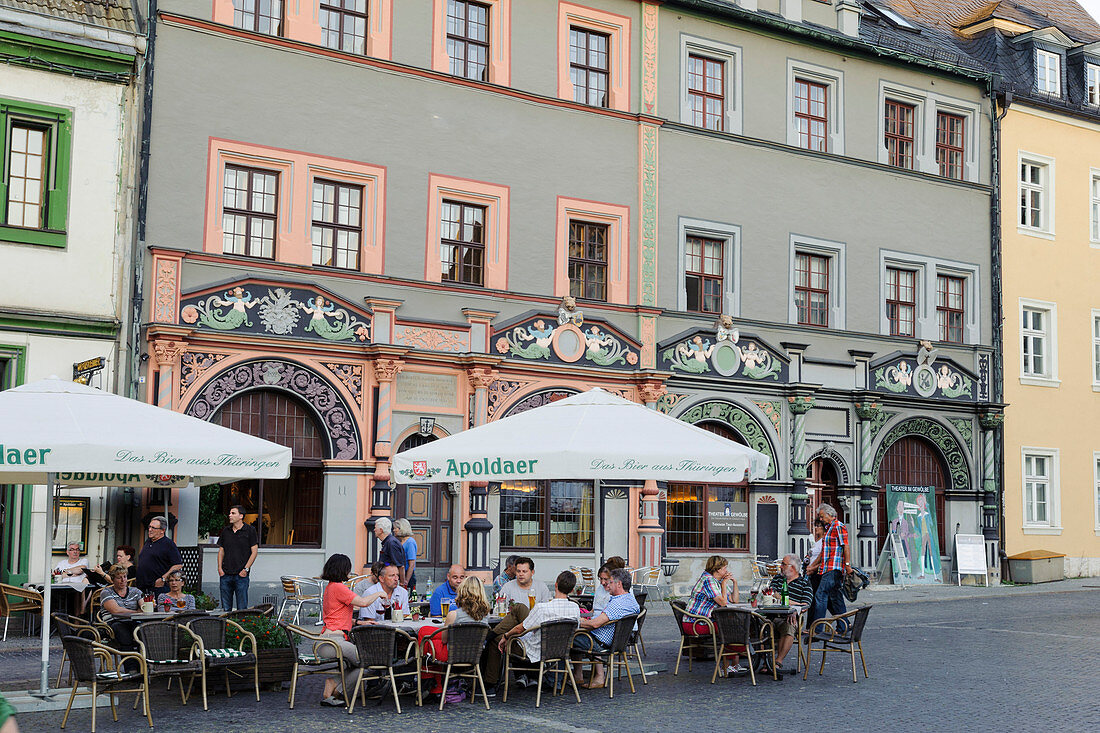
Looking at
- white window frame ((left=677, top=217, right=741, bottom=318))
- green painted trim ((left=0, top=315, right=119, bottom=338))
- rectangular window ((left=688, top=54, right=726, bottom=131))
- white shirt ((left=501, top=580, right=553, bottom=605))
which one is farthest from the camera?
rectangular window ((left=688, top=54, right=726, bottom=131))

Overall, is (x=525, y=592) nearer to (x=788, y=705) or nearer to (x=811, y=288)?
(x=788, y=705)

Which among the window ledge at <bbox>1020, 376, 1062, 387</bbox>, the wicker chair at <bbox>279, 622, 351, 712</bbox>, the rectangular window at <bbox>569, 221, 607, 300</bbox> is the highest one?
the rectangular window at <bbox>569, 221, 607, 300</bbox>

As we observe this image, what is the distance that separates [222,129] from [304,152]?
54.1 inches

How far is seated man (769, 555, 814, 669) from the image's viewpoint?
13.8m

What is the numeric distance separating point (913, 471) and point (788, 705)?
55.6ft

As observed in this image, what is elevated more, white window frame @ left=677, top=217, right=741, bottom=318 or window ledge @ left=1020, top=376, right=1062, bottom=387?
white window frame @ left=677, top=217, right=741, bottom=318

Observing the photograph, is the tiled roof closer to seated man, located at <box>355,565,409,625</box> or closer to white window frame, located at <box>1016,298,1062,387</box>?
seated man, located at <box>355,565,409,625</box>

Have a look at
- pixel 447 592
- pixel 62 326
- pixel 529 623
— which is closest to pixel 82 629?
pixel 447 592

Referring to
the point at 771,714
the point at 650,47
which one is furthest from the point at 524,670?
the point at 650,47

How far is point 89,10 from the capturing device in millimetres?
19031

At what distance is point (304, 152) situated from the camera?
68.1 feet

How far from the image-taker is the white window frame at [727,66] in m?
25.0

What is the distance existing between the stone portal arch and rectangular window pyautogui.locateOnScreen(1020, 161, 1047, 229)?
57.9 ft

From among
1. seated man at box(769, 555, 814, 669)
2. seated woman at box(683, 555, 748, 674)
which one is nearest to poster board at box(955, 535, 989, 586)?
seated man at box(769, 555, 814, 669)
